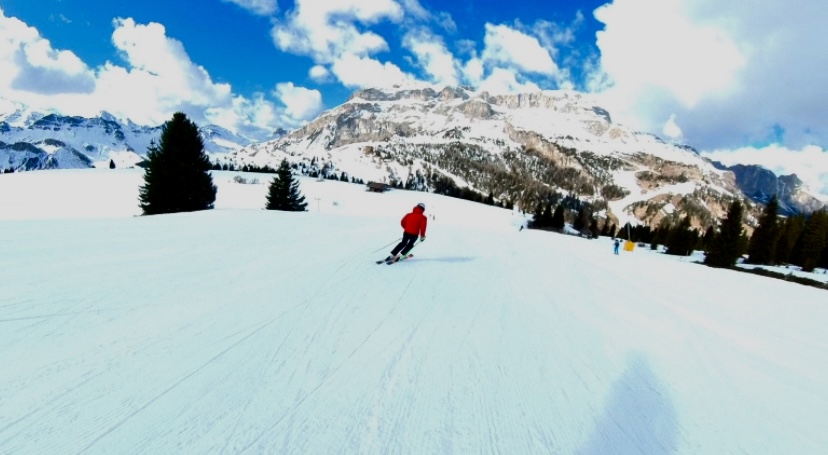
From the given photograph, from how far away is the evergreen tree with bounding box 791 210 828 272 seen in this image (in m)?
59.8

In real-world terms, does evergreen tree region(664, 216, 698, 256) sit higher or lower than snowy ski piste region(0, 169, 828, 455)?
higher

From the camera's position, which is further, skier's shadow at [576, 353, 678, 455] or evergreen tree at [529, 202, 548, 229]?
evergreen tree at [529, 202, 548, 229]

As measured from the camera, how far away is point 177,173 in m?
33.0

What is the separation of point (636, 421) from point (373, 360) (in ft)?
9.01

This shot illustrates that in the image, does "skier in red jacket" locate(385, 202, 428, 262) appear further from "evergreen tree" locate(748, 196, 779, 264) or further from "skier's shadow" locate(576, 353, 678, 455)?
"evergreen tree" locate(748, 196, 779, 264)

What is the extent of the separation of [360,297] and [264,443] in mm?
3954

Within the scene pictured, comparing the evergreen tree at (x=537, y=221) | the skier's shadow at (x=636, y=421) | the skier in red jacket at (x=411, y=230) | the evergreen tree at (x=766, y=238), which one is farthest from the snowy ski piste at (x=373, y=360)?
the evergreen tree at (x=537, y=221)

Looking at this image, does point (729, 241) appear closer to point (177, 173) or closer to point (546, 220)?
point (546, 220)

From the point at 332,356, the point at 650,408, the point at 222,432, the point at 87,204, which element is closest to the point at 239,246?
the point at 332,356

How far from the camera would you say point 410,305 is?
6.63m

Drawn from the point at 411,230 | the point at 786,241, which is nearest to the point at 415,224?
the point at 411,230

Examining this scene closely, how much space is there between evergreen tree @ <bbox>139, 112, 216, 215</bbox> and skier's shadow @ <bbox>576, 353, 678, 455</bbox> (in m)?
36.1

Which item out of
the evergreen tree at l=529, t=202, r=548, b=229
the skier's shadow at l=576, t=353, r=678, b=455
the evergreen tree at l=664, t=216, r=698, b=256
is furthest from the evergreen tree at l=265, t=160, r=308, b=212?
the evergreen tree at l=664, t=216, r=698, b=256

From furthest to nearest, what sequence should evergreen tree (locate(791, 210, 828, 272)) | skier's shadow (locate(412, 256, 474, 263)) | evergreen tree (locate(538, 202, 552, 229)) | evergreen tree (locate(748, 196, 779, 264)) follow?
evergreen tree (locate(538, 202, 552, 229))
evergreen tree (locate(791, 210, 828, 272))
evergreen tree (locate(748, 196, 779, 264))
skier's shadow (locate(412, 256, 474, 263))
